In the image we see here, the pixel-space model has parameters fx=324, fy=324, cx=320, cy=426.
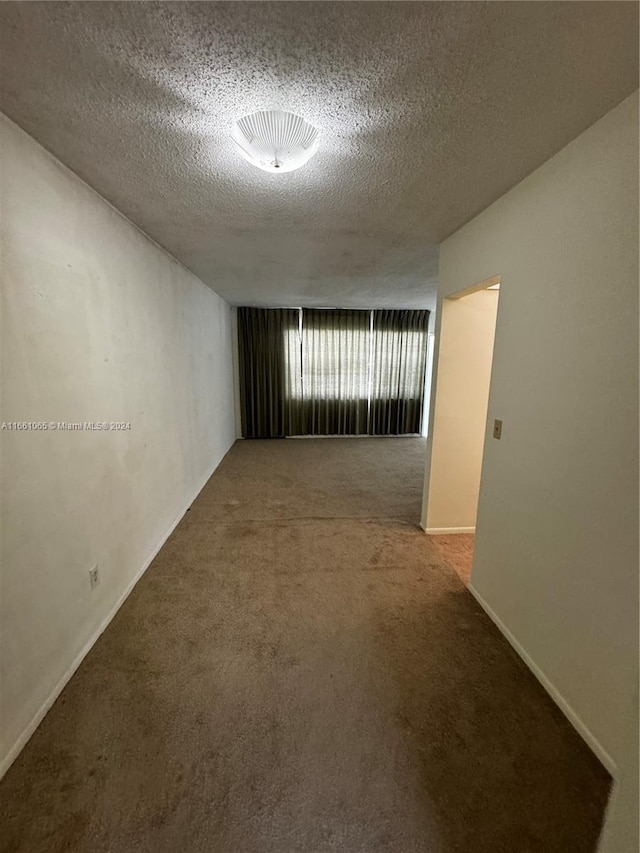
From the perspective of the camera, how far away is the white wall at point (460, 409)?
96.5 inches

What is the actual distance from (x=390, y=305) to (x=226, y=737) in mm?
5115

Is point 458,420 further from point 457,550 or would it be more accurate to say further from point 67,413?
point 67,413

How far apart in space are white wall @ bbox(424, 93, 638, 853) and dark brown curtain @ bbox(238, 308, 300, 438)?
415cm

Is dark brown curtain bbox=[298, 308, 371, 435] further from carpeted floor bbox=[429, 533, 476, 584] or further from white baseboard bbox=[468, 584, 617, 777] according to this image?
white baseboard bbox=[468, 584, 617, 777]

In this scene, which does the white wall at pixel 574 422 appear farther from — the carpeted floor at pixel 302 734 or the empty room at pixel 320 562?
the carpeted floor at pixel 302 734

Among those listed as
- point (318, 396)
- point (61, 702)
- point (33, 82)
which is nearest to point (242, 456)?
point (318, 396)

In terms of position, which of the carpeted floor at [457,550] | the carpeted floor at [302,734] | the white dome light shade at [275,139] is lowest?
the carpeted floor at [302,734]

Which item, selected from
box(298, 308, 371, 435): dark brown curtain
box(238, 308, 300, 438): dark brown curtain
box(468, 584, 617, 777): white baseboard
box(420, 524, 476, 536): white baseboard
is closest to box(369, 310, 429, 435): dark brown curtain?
box(298, 308, 371, 435): dark brown curtain

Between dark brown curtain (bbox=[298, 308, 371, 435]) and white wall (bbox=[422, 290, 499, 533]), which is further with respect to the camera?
dark brown curtain (bbox=[298, 308, 371, 435])

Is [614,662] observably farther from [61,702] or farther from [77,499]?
[77,499]

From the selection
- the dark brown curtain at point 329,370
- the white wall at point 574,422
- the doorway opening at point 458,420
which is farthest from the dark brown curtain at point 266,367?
the white wall at point 574,422

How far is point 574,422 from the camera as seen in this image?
4.23 feet

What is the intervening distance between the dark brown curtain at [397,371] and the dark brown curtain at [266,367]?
1511 mm

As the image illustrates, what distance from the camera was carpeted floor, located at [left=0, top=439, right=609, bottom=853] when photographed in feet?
3.26
